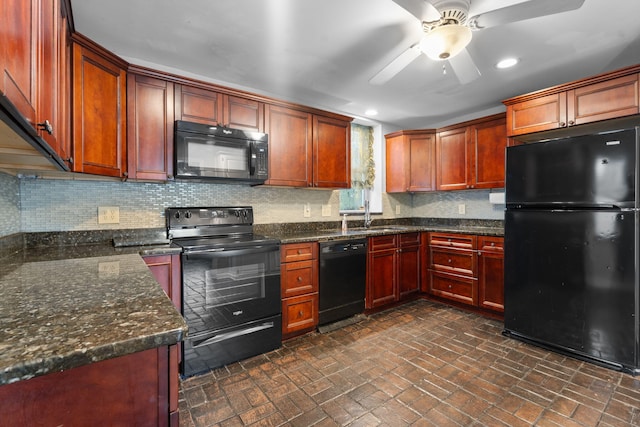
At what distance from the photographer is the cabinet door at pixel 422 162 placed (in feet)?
13.1

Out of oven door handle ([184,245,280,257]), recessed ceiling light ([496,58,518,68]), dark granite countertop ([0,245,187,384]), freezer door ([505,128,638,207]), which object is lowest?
oven door handle ([184,245,280,257])

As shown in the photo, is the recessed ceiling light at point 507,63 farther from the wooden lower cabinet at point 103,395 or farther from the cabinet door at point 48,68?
the wooden lower cabinet at point 103,395

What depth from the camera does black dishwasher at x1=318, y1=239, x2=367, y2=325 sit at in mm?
2869

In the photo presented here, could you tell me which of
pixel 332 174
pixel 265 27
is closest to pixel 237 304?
pixel 332 174

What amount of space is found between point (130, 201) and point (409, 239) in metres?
2.95

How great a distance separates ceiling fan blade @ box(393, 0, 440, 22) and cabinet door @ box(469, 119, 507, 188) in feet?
7.13

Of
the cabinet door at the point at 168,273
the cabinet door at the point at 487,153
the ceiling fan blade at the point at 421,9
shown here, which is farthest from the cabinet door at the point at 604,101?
the cabinet door at the point at 168,273

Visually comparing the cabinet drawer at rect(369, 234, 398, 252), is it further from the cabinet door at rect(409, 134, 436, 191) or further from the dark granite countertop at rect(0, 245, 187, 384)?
the dark granite countertop at rect(0, 245, 187, 384)

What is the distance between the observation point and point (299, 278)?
271cm

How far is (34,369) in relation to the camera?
52cm

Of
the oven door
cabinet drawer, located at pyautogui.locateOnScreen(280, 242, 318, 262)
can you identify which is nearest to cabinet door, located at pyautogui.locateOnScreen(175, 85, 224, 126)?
the oven door

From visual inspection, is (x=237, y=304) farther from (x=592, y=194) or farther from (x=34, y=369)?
(x=592, y=194)

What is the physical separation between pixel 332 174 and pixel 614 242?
239 centimetres

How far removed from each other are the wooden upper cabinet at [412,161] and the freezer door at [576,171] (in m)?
1.32
